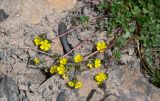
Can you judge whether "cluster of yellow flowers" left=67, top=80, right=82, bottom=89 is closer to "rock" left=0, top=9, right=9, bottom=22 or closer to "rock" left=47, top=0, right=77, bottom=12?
"rock" left=47, top=0, right=77, bottom=12

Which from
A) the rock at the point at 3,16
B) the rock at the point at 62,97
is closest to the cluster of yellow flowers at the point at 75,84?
the rock at the point at 62,97

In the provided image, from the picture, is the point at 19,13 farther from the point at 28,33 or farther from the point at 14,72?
the point at 14,72

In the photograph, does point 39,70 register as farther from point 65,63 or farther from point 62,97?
point 62,97

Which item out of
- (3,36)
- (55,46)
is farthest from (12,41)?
(55,46)

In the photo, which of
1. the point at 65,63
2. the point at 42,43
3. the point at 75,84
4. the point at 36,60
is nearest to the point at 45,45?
the point at 42,43

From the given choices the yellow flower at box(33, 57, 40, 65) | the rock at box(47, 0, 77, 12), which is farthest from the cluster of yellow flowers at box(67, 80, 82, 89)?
the rock at box(47, 0, 77, 12)

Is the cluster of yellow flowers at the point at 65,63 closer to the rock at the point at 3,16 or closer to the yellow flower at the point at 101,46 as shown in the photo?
the yellow flower at the point at 101,46
